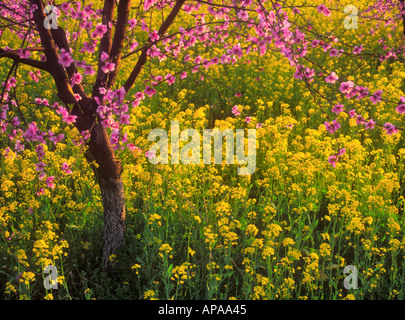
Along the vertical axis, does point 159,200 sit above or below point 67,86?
below

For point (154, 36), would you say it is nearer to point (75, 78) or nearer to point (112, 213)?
point (75, 78)

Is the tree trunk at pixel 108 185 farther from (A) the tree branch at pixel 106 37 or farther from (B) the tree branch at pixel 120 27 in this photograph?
(B) the tree branch at pixel 120 27

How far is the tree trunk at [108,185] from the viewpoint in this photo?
11.4 ft

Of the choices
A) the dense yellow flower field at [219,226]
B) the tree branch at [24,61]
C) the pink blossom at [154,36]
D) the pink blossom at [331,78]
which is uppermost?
the pink blossom at [154,36]

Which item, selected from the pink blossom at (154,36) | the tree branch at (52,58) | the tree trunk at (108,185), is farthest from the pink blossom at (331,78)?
the tree branch at (52,58)

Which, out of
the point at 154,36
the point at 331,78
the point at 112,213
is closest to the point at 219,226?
the point at 112,213

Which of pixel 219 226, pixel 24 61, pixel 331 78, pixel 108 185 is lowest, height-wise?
pixel 219 226

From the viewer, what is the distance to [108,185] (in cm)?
365

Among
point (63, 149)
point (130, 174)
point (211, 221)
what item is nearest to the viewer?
point (211, 221)

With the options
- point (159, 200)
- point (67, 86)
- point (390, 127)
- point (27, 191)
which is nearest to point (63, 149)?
point (27, 191)
